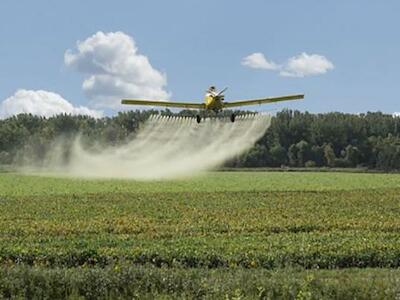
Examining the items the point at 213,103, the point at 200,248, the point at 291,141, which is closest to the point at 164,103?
the point at 213,103

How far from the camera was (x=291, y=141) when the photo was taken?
5423 inches

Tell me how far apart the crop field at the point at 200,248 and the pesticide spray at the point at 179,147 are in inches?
609

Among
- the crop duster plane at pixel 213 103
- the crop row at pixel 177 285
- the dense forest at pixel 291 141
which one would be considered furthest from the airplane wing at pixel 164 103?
the dense forest at pixel 291 141

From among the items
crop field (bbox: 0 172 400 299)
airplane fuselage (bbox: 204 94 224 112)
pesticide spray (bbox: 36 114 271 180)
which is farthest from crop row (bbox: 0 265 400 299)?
pesticide spray (bbox: 36 114 271 180)

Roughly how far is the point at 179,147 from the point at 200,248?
141ft

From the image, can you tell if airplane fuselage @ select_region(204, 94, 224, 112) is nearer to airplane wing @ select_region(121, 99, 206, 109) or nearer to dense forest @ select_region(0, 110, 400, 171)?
airplane wing @ select_region(121, 99, 206, 109)

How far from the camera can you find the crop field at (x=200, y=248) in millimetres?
18016

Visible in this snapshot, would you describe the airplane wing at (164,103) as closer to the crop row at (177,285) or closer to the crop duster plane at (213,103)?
the crop duster plane at (213,103)

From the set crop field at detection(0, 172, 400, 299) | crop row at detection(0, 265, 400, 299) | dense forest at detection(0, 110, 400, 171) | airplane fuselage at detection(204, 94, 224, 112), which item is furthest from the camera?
dense forest at detection(0, 110, 400, 171)

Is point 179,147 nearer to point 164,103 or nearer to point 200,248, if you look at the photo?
point 164,103

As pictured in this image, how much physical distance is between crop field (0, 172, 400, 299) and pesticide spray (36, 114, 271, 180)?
15457 millimetres

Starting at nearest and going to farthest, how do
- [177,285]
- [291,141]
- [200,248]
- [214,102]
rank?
[177,285]
[200,248]
[214,102]
[291,141]

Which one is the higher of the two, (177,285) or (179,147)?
(179,147)

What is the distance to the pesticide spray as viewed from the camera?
64.9 m
